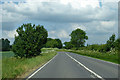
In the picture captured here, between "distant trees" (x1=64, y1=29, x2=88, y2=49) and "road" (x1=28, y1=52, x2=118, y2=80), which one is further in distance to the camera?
"distant trees" (x1=64, y1=29, x2=88, y2=49)

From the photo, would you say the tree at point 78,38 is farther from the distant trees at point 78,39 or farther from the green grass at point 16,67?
the green grass at point 16,67

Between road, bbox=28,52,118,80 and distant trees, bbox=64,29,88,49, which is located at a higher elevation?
distant trees, bbox=64,29,88,49

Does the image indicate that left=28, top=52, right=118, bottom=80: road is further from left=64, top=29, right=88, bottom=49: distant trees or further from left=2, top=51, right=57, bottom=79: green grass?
left=64, top=29, right=88, bottom=49: distant trees

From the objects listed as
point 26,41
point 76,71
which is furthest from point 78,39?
point 76,71

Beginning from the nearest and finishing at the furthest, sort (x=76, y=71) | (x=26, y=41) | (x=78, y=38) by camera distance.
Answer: (x=76, y=71) < (x=26, y=41) < (x=78, y=38)

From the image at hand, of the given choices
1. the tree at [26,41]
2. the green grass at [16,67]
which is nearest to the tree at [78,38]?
the tree at [26,41]

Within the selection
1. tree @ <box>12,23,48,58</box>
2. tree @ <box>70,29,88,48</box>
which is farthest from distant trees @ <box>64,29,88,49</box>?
tree @ <box>12,23,48,58</box>

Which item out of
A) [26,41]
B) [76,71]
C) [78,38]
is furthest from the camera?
[78,38]

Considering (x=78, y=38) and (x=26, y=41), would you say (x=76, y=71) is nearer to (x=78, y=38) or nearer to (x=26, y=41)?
(x=26, y=41)

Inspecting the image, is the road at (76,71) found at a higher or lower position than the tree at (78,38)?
lower

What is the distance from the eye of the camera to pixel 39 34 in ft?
133

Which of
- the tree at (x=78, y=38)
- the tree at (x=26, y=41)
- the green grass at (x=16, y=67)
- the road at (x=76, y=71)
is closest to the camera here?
the green grass at (x=16, y=67)

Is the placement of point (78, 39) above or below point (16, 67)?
above

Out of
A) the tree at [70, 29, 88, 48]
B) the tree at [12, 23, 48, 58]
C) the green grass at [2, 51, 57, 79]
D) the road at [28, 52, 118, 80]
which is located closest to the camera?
the green grass at [2, 51, 57, 79]
